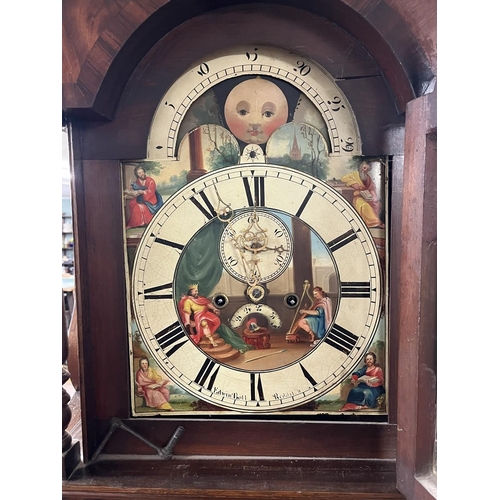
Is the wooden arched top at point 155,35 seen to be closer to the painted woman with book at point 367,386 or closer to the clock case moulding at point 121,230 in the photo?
the clock case moulding at point 121,230

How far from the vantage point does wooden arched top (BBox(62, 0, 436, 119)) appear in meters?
0.96

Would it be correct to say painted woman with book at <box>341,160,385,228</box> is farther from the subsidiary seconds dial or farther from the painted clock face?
the subsidiary seconds dial

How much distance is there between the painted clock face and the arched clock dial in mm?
126

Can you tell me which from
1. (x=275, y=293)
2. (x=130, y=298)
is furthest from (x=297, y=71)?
(x=130, y=298)

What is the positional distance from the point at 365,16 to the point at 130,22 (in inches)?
18.9

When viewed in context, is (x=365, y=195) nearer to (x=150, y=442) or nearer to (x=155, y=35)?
(x=155, y=35)

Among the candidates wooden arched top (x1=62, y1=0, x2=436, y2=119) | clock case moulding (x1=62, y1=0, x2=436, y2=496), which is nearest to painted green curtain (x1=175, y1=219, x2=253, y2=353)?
clock case moulding (x1=62, y1=0, x2=436, y2=496)

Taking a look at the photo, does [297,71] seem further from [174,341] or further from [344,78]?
[174,341]

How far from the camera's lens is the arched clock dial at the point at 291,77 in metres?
1.12

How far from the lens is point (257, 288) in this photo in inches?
45.5

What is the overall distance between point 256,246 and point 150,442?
534 mm

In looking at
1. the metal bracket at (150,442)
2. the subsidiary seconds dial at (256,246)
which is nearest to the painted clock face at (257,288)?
the subsidiary seconds dial at (256,246)

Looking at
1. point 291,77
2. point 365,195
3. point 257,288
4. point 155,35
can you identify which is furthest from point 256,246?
point 155,35

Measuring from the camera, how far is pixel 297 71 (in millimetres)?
1124
